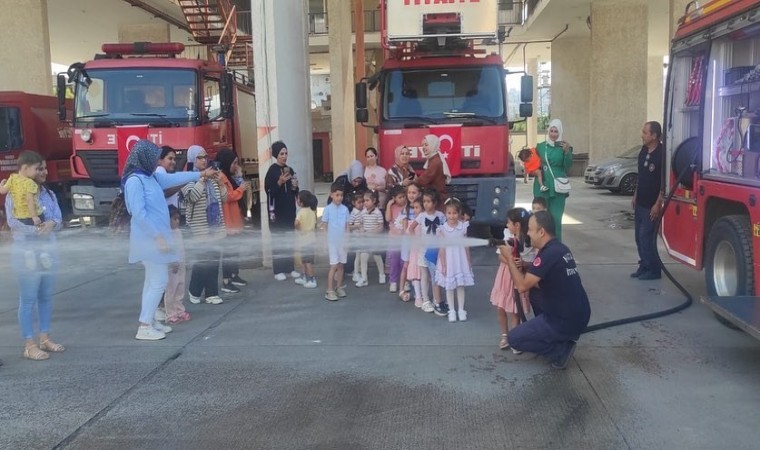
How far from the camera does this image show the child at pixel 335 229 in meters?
7.05

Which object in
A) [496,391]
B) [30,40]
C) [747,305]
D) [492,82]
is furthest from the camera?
[30,40]

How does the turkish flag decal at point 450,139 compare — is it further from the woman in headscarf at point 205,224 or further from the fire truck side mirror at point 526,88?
the woman in headscarf at point 205,224

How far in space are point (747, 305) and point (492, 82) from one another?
500 centimetres

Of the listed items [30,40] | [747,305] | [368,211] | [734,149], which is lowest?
[747,305]

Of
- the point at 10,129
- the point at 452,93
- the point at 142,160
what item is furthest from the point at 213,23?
the point at 142,160

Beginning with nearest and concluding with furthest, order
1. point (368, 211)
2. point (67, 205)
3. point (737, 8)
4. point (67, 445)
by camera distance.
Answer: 1. point (67, 445)
2. point (737, 8)
3. point (368, 211)
4. point (67, 205)

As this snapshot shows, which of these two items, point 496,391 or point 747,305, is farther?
point 747,305

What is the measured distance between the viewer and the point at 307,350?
17.9ft

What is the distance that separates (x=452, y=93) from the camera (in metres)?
9.02

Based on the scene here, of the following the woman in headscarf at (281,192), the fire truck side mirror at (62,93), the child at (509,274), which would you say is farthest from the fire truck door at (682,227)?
the fire truck side mirror at (62,93)

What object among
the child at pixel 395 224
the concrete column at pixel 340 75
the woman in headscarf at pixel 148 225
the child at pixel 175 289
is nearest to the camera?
the woman in headscarf at pixel 148 225

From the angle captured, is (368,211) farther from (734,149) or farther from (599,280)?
(734,149)

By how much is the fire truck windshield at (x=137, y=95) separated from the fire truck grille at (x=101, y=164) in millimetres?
513

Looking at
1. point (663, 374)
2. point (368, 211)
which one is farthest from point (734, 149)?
point (368, 211)
